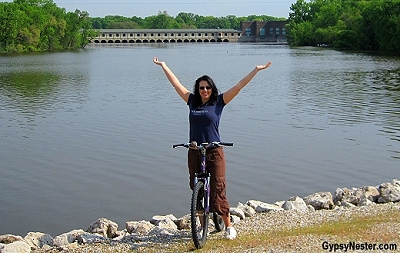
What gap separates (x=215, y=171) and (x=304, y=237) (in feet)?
4.32

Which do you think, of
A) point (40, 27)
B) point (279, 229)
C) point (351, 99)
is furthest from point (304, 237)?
point (40, 27)

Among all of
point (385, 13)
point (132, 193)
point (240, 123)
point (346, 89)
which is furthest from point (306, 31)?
point (132, 193)

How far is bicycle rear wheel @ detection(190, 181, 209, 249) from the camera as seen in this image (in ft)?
23.7

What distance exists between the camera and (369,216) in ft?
28.9

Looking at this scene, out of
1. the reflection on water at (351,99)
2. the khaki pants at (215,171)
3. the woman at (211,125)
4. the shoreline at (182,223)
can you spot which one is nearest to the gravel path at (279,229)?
the shoreline at (182,223)

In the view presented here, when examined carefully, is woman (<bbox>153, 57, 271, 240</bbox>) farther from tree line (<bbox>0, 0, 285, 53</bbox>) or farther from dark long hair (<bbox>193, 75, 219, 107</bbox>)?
tree line (<bbox>0, 0, 285, 53</bbox>)

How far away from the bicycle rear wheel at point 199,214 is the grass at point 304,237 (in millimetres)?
118

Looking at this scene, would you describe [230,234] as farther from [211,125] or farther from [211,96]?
[211,96]

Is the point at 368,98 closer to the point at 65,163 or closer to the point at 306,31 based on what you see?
the point at 65,163

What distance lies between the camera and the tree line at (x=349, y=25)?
Answer: 9062cm

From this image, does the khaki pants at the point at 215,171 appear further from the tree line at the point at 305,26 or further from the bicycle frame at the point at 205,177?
the tree line at the point at 305,26

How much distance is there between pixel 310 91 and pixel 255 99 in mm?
4982

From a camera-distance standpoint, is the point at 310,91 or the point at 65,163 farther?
the point at 310,91

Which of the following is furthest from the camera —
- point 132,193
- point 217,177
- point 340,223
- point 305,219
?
point 132,193
